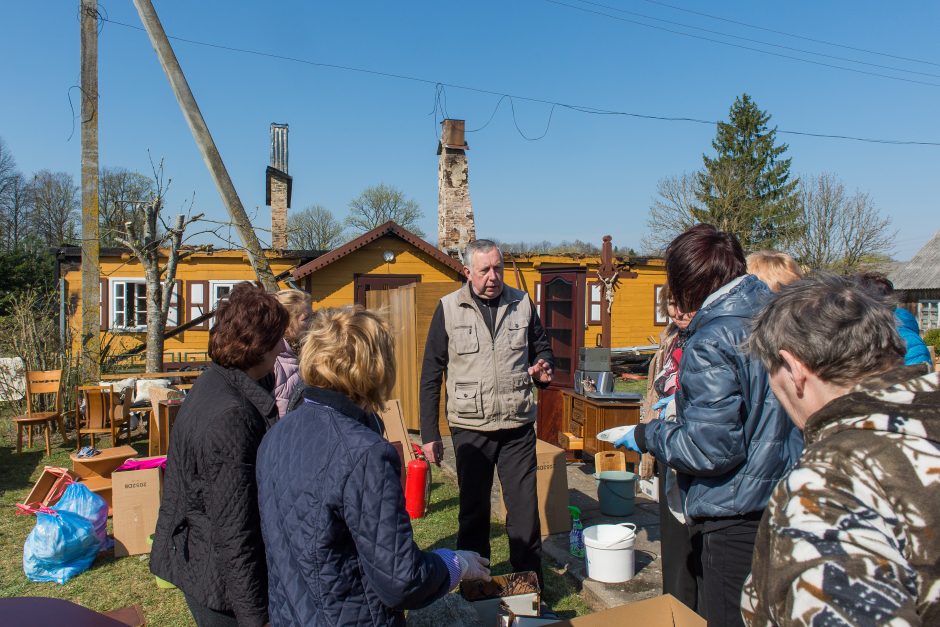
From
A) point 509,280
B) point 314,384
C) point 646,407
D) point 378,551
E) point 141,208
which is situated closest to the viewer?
point 378,551

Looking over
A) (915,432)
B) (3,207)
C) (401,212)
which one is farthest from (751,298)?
(3,207)

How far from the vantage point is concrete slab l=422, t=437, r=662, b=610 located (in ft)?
12.5

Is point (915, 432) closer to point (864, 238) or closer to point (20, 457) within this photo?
point (20, 457)

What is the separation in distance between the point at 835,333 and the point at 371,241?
15075 mm

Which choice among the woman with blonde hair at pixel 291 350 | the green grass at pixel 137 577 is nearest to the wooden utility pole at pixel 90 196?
the green grass at pixel 137 577

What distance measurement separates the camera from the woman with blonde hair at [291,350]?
11.3 feet

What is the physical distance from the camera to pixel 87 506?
4816 mm

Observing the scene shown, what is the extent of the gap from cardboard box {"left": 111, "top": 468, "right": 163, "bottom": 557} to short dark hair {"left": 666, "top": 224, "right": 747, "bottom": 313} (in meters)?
4.20

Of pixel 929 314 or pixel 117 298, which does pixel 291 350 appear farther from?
pixel 929 314

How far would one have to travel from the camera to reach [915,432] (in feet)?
3.02

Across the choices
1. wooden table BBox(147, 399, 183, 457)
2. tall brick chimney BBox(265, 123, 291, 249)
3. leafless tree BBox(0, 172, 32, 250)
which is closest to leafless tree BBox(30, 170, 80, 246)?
leafless tree BBox(0, 172, 32, 250)

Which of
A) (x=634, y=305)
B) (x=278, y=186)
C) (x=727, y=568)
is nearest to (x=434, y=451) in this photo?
(x=727, y=568)

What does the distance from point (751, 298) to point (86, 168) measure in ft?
36.1

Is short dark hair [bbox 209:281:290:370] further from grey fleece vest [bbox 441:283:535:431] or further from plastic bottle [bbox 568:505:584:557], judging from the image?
plastic bottle [bbox 568:505:584:557]
